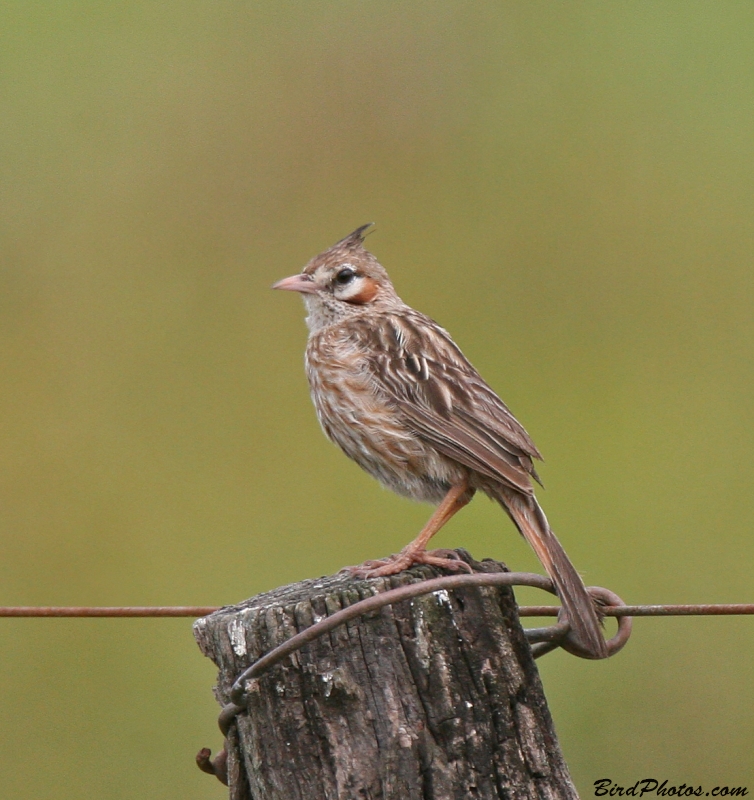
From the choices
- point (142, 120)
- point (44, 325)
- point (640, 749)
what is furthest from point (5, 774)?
point (142, 120)

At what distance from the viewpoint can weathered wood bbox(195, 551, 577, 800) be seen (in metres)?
3.46

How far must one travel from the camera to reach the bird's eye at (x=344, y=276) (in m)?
6.63

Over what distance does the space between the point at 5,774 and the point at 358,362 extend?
10.9ft

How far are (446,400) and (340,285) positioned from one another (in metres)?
1.34

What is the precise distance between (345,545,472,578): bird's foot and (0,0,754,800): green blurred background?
2.80 metres

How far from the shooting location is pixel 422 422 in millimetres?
5426

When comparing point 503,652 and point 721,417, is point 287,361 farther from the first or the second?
point 503,652

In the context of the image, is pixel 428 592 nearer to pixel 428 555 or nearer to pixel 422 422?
pixel 428 555

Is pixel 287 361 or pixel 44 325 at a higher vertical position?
pixel 44 325

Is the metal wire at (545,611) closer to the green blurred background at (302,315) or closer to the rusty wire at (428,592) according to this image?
the rusty wire at (428,592)

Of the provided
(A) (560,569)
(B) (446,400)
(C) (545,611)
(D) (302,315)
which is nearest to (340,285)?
(B) (446,400)

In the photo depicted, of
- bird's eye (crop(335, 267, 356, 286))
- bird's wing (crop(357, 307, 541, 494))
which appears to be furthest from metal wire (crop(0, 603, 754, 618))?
bird's eye (crop(335, 267, 356, 286))

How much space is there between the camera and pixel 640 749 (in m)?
7.14

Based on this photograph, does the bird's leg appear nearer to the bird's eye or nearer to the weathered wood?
the weathered wood
